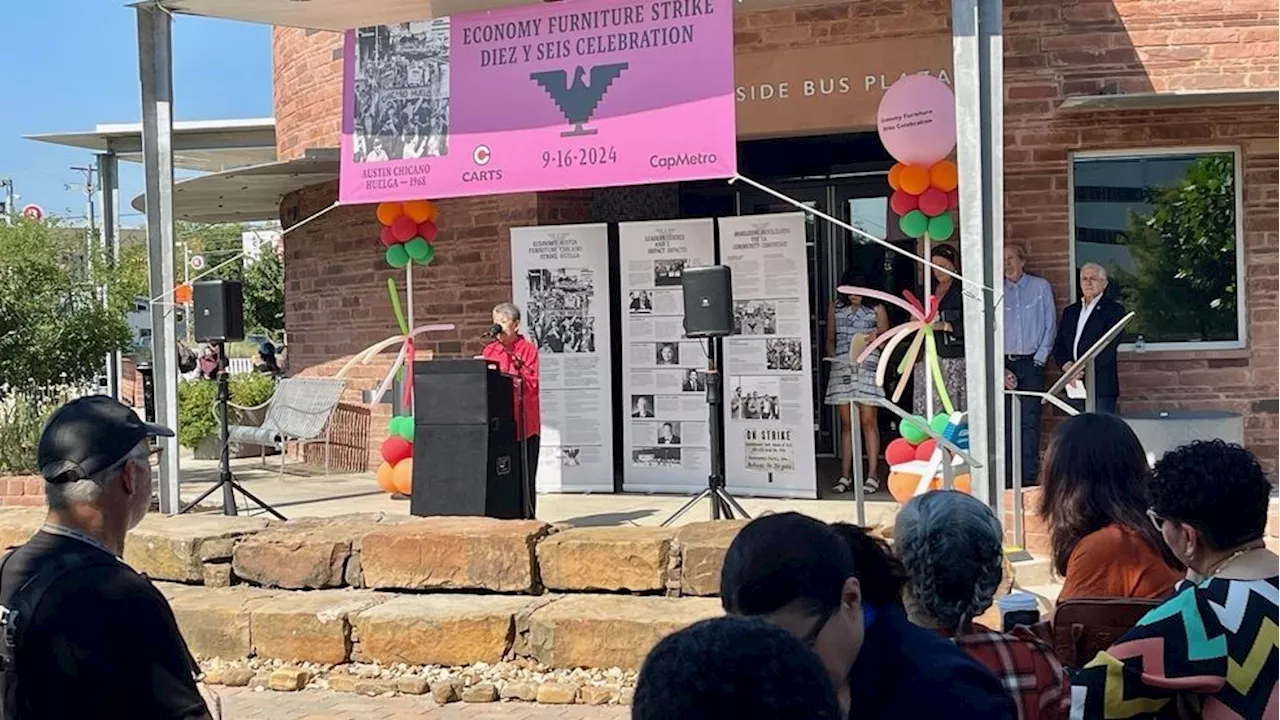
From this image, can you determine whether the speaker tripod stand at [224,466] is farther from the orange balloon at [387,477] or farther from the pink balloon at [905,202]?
the pink balloon at [905,202]

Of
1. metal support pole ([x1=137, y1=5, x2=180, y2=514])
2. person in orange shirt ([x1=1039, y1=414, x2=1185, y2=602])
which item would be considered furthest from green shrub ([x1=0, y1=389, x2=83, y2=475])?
person in orange shirt ([x1=1039, y1=414, x2=1185, y2=602])

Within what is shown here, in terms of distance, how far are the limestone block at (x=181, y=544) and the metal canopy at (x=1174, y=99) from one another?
5.65 metres

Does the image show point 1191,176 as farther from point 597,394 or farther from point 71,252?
point 71,252

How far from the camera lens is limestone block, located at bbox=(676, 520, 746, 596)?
5.67 m

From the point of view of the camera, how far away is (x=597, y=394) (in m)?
10.1

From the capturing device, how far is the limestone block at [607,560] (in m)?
5.80

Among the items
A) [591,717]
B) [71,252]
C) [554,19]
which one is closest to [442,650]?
[591,717]

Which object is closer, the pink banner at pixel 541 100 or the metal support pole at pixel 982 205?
the metal support pole at pixel 982 205

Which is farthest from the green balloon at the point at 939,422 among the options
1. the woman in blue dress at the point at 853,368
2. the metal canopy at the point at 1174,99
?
the metal canopy at the point at 1174,99

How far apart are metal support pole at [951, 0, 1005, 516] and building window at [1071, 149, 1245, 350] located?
8.65 feet

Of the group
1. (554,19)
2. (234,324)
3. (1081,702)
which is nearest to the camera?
(1081,702)

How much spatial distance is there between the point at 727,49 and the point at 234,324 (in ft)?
13.8

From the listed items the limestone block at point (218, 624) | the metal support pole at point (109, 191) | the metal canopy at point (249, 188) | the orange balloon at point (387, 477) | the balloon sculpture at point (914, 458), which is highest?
the metal support pole at point (109, 191)

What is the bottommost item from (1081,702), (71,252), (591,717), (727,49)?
(591,717)
